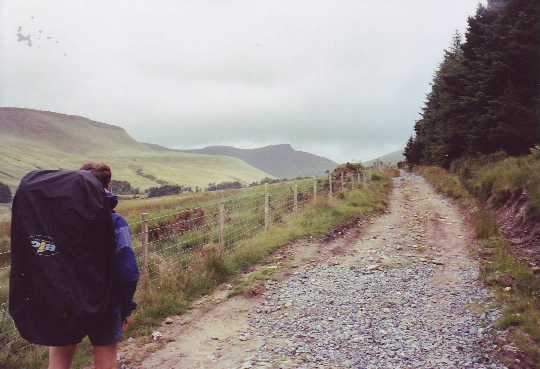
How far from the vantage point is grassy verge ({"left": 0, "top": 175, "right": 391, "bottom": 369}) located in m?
5.75

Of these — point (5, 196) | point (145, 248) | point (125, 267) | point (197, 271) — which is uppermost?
point (125, 267)

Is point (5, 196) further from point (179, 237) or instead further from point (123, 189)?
point (123, 189)

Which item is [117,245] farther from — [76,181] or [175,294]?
[175,294]

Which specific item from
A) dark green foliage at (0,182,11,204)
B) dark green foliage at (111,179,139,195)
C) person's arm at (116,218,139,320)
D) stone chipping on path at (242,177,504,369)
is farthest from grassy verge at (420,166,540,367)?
dark green foliage at (111,179,139,195)

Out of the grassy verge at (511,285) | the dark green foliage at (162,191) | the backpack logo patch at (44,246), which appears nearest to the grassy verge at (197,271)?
the backpack logo patch at (44,246)

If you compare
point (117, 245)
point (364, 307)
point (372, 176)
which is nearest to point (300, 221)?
point (364, 307)

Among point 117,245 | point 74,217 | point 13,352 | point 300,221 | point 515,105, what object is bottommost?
point 13,352

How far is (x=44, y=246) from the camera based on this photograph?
291 centimetres

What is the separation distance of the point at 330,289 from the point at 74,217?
623cm

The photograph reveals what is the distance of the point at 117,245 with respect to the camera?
10.5 ft

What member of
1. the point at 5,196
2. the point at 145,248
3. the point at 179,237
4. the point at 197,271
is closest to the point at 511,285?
the point at 197,271

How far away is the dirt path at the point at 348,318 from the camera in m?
5.35

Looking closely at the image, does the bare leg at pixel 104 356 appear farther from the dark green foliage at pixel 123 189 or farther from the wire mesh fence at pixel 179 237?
the dark green foliage at pixel 123 189

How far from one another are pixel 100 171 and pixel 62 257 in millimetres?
738
